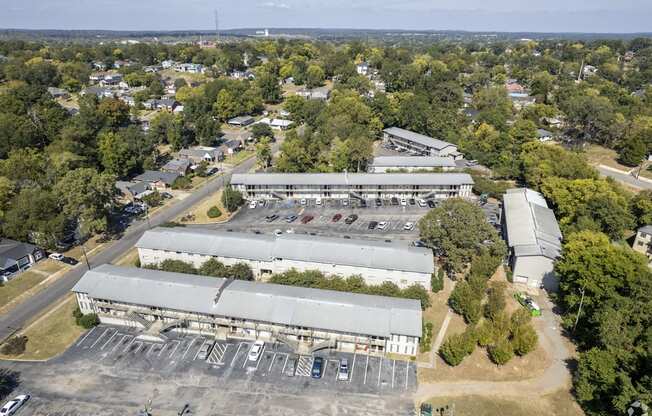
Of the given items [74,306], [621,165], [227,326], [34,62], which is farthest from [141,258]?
[34,62]

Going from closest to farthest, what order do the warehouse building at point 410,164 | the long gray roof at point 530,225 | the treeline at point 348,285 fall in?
the treeline at point 348,285, the long gray roof at point 530,225, the warehouse building at point 410,164

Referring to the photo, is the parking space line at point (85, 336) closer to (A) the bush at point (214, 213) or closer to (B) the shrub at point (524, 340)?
(A) the bush at point (214, 213)

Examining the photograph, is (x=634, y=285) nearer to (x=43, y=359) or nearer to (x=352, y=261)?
(x=352, y=261)

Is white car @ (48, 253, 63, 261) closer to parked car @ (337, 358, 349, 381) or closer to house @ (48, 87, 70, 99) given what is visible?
parked car @ (337, 358, 349, 381)

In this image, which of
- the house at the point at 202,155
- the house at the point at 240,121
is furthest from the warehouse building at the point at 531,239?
the house at the point at 240,121

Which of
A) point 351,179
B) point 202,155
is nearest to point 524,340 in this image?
point 351,179

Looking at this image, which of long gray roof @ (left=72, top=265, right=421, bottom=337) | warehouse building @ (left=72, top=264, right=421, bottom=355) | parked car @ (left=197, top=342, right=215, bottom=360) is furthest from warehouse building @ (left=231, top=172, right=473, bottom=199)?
parked car @ (left=197, top=342, right=215, bottom=360)

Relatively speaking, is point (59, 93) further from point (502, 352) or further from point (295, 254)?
point (502, 352)
